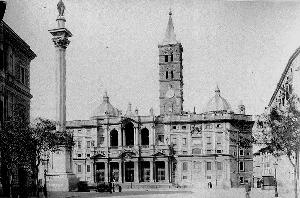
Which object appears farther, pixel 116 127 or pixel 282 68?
pixel 116 127

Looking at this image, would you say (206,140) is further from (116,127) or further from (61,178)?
(61,178)

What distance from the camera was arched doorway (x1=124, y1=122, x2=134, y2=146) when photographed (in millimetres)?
47625

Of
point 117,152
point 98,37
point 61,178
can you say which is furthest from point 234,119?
point 98,37

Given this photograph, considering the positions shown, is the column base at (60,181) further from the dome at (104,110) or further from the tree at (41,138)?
the dome at (104,110)

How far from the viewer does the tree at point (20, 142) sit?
60.9 ft

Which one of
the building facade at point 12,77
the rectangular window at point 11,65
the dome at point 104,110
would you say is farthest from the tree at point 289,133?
the dome at point 104,110

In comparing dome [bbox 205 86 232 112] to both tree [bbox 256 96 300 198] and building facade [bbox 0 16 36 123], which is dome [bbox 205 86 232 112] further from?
tree [bbox 256 96 300 198]

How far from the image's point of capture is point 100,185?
27.7 m

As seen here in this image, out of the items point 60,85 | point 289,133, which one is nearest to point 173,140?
point 60,85

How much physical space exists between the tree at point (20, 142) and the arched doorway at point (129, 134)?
2588 cm

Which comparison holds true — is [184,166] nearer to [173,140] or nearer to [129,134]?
[173,140]

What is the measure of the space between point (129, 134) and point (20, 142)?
29222 millimetres

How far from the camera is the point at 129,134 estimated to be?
4794cm

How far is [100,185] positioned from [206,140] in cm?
1822
